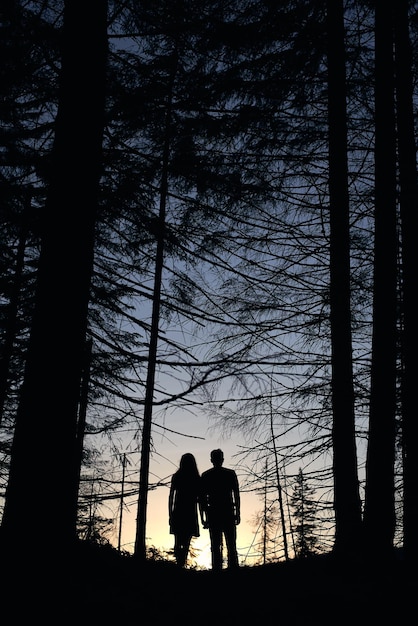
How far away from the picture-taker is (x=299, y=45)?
6.68m

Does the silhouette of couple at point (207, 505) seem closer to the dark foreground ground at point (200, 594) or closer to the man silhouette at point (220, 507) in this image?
the man silhouette at point (220, 507)

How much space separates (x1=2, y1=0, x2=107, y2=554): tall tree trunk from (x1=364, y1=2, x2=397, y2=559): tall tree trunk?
306 centimetres

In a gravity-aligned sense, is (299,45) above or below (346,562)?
above

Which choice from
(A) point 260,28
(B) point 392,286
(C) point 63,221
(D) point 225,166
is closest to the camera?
(C) point 63,221

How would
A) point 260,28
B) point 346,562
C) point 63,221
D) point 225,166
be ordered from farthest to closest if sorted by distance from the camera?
1. point 225,166
2. point 260,28
3. point 346,562
4. point 63,221

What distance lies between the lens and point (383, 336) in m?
5.11

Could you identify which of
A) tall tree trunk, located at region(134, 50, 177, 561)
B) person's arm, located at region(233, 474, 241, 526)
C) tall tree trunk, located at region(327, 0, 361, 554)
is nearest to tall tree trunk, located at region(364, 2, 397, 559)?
tall tree trunk, located at region(327, 0, 361, 554)

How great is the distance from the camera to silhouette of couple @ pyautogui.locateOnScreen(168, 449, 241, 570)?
6.76 meters

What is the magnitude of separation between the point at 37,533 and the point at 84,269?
6.65 feet

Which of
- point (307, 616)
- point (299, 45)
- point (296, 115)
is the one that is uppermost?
point (299, 45)

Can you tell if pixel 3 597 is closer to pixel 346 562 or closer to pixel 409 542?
pixel 346 562

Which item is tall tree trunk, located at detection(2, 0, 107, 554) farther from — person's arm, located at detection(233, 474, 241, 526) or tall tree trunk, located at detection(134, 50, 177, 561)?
tall tree trunk, located at detection(134, 50, 177, 561)

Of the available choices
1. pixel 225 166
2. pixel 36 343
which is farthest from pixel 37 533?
pixel 225 166

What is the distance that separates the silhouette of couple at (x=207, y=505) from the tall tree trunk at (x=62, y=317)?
3333 millimetres
